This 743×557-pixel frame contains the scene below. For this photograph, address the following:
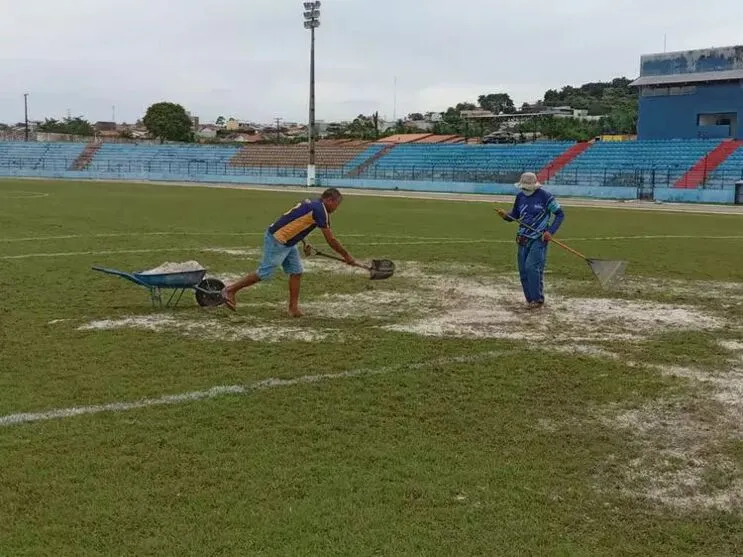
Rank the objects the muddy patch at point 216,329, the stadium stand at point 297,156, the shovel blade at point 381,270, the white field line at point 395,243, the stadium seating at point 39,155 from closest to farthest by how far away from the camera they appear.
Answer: the muddy patch at point 216,329
the shovel blade at point 381,270
the white field line at point 395,243
the stadium stand at point 297,156
the stadium seating at point 39,155

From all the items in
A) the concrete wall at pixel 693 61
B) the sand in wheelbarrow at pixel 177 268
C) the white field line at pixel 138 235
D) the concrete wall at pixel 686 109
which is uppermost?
the concrete wall at pixel 693 61

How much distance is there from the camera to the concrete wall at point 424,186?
40094 mm

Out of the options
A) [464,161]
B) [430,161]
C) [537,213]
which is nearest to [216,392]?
[537,213]

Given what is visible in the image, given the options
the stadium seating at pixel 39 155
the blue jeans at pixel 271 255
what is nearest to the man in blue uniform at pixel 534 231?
the blue jeans at pixel 271 255

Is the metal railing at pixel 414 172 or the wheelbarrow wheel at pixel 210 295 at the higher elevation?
the metal railing at pixel 414 172

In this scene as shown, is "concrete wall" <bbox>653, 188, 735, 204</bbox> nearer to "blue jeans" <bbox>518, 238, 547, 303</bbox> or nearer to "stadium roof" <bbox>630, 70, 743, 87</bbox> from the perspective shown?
"stadium roof" <bbox>630, 70, 743, 87</bbox>

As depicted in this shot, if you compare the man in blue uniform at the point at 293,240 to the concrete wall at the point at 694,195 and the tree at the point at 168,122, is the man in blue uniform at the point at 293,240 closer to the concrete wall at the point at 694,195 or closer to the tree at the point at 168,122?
the concrete wall at the point at 694,195

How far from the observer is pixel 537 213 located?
32.6ft

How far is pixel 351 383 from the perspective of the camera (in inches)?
251

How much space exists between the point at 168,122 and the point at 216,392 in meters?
120

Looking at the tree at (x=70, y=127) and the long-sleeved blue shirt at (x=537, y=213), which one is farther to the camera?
the tree at (x=70, y=127)

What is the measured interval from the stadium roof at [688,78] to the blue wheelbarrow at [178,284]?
55.1 metres

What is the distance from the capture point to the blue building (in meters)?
55.9

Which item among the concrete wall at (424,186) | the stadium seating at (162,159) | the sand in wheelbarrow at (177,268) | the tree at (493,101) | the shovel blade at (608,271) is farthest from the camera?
the tree at (493,101)
